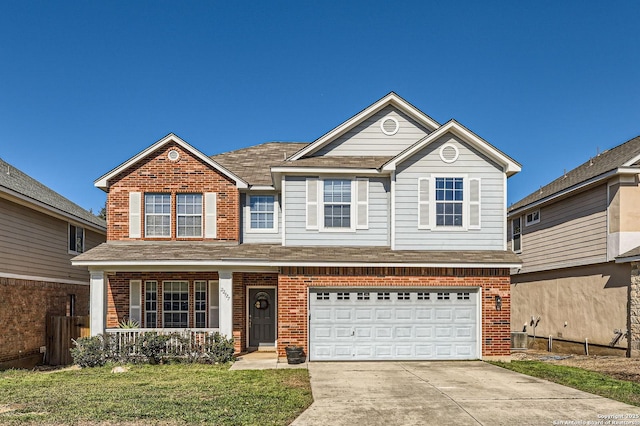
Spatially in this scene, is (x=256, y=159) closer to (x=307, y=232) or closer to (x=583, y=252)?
(x=307, y=232)

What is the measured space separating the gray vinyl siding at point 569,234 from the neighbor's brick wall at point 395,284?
4.59 meters

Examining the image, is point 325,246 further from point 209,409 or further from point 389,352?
point 209,409

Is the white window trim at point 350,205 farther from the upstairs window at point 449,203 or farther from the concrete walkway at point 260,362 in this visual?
the concrete walkway at point 260,362

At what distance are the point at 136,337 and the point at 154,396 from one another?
5.57 meters

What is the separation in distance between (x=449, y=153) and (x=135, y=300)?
1115cm

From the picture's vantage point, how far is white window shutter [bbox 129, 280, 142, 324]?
58.0 ft

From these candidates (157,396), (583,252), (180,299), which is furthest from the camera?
(583,252)

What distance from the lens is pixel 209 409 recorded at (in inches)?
370

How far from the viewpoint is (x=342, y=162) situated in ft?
55.2

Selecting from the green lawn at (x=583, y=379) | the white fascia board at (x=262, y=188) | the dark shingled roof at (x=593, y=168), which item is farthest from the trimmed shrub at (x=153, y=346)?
the dark shingled roof at (x=593, y=168)

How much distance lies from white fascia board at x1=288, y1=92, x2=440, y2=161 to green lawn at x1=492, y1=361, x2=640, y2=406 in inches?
307

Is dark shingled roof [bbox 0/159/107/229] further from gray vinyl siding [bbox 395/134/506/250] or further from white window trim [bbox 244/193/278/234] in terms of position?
gray vinyl siding [bbox 395/134/506/250]

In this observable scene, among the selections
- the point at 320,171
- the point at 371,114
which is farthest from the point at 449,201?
the point at 320,171

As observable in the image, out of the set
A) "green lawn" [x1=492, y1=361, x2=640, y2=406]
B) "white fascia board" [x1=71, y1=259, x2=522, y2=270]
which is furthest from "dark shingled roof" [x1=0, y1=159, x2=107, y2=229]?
"green lawn" [x1=492, y1=361, x2=640, y2=406]
